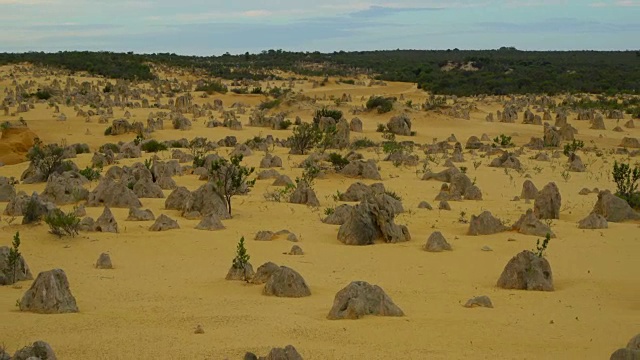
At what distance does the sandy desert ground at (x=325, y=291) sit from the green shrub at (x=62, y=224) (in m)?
0.16

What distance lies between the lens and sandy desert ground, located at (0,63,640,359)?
681cm

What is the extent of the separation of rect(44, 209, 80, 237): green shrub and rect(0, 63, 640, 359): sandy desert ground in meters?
0.16

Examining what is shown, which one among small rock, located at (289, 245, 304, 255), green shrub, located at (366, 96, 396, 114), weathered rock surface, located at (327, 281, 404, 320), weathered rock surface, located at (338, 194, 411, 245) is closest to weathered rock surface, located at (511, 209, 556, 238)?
weathered rock surface, located at (338, 194, 411, 245)

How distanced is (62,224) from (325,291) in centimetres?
415

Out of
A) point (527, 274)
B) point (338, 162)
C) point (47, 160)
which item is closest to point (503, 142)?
point (338, 162)

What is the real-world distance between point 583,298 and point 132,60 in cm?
5756

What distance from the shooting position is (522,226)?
1238 cm

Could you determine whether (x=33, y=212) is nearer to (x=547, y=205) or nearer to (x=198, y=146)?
(x=547, y=205)

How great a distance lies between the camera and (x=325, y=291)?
29.3ft

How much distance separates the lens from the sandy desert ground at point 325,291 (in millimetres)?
→ 6812

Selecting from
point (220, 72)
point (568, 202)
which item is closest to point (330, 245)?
point (568, 202)

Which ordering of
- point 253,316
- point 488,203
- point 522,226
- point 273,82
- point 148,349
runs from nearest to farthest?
point 148,349, point 253,316, point 522,226, point 488,203, point 273,82

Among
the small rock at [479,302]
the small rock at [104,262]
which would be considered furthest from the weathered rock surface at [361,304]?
the small rock at [104,262]

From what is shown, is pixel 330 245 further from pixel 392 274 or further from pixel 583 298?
pixel 583 298
